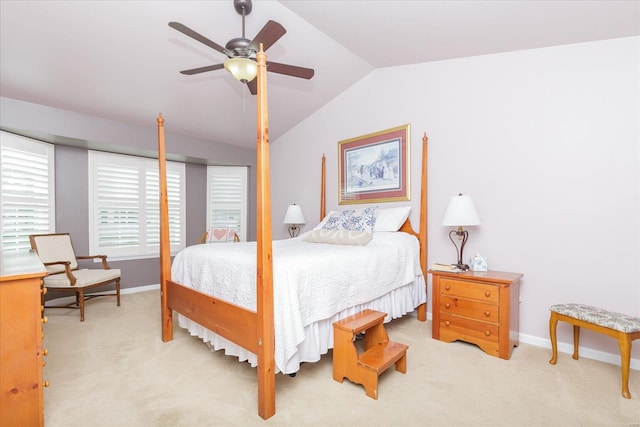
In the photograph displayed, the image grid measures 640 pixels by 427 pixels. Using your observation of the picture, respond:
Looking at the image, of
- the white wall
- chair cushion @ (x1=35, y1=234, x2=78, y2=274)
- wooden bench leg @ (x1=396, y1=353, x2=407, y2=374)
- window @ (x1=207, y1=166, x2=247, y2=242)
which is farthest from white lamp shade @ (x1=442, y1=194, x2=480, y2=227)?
chair cushion @ (x1=35, y1=234, x2=78, y2=274)

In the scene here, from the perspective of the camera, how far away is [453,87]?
3035mm

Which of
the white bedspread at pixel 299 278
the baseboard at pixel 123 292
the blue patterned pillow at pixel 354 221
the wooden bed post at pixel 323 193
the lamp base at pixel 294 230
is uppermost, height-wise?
the wooden bed post at pixel 323 193

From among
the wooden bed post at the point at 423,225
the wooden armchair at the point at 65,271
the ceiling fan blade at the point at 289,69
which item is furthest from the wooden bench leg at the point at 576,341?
the wooden armchair at the point at 65,271

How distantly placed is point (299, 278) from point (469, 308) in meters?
1.55

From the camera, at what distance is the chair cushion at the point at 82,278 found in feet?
10.6

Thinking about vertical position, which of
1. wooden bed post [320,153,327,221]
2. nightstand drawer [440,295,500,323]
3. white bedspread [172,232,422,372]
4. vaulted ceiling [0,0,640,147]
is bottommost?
nightstand drawer [440,295,500,323]

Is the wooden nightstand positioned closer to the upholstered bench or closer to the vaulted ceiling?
the upholstered bench

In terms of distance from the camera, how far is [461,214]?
2588 millimetres

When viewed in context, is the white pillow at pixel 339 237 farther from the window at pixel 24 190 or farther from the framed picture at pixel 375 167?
the window at pixel 24 190

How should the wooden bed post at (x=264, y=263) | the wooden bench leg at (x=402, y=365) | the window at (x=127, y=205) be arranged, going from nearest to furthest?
the wooden bed post at (x=264, y=263) < the wooden bench leg at (x=402, y=365) < the window at (x=127, y=205)

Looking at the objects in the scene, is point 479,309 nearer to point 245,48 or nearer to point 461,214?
point 461,214

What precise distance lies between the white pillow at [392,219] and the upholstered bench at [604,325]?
1479mm

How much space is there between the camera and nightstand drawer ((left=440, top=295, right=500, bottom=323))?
7.73 feet

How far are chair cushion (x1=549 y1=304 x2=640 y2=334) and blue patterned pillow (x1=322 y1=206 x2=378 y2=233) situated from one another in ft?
5.28
